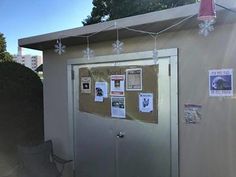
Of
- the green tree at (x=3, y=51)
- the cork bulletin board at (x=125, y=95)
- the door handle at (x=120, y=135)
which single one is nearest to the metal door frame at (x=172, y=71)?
the cork bulletin board at (x=125, y=95)

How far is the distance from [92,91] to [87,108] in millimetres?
319

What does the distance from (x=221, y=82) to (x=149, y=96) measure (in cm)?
107

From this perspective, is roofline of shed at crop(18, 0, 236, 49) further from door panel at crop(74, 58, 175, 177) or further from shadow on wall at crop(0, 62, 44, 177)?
shadow on wall at crop(0, 62, 44, 177)

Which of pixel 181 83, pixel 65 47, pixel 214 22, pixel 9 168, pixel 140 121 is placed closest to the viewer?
pixel 214 22

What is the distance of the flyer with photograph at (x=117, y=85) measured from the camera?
17.2ft

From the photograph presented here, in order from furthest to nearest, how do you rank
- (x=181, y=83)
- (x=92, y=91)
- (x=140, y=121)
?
(x=92, y=91) → (x=140, y=121) → (x=181, y=83)

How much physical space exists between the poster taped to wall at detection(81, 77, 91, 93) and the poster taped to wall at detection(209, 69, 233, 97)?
2143 millimetres

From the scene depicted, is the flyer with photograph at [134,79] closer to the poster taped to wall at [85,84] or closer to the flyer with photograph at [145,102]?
the flyer with photograph at [145,102]

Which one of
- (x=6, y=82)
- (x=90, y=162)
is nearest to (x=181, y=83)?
(x=90, y=162)

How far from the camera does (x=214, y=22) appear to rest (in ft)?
13.4

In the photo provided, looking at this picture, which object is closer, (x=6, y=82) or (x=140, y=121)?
(x=140, y=121)

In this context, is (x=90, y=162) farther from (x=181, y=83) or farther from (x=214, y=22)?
(x=214, y=22)

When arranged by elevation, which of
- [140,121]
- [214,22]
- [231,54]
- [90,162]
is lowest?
[90,162]

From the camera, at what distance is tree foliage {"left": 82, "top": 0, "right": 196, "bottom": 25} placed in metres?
13.7
